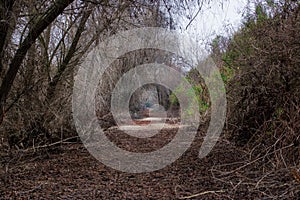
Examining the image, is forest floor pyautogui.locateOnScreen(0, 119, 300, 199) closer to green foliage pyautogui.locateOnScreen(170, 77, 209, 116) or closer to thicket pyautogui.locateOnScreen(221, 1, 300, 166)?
thicket pyautogui.locateOnScreen(221, 1, 300, 166)

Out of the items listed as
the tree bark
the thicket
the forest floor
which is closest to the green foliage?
the forest floor

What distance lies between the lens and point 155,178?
3.94 metres

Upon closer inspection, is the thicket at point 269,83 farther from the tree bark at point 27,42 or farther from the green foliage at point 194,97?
the green foliage at point 194,97

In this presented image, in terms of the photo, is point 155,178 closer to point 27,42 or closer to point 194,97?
point 27,42

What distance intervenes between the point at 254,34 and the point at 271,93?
2.59 ft

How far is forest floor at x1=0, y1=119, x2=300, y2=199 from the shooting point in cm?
312

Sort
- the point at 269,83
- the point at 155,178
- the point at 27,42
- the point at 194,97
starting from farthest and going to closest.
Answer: the point at 194,97, the point at 269,83, the point at 155,178, the point at 27,42

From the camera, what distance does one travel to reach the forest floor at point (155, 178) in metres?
3.12

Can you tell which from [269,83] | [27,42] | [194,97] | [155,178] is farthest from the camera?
[194,97]

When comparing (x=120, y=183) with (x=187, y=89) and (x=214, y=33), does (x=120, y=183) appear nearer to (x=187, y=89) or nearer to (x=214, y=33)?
(x=214, y=33)

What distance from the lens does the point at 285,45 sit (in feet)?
12.7

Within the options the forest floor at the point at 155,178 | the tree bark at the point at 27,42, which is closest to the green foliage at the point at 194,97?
the forest floor at the point at 155,178

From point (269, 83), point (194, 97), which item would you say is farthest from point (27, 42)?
point (194, 97)

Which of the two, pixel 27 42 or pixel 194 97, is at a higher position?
pixel 27 42
